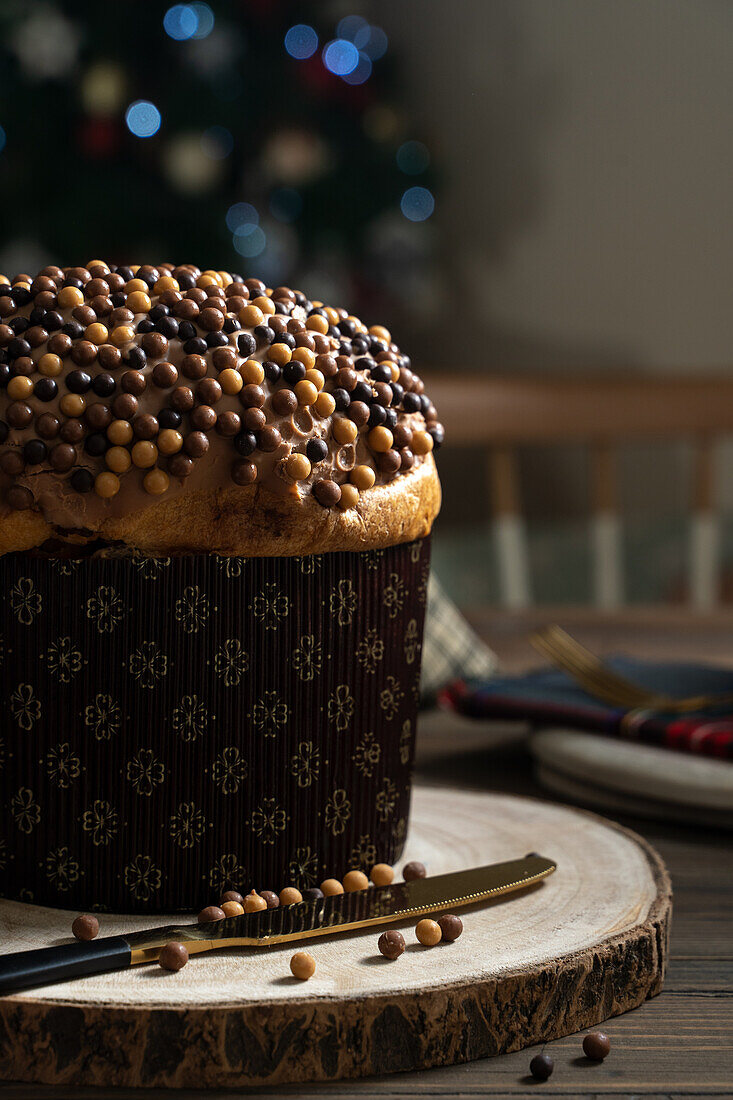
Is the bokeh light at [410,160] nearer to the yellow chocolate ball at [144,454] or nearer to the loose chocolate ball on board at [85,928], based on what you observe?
the yellow chocolate ball at [144,454]

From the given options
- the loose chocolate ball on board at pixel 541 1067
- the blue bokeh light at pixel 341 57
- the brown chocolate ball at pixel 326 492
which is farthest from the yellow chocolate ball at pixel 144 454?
the blue bokeh light at pixel 341 57

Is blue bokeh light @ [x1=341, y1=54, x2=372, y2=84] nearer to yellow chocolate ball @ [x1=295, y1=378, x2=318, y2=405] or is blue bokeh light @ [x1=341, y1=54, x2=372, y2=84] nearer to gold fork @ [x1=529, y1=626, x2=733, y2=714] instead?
gold fork @ [x1=529, y1=626, x2=733, y2=714]

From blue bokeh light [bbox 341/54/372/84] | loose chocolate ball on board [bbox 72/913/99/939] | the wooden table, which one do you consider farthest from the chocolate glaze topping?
blue bokeh light [bbox 341/54/372/84]

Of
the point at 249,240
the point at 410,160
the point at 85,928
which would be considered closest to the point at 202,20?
the point at 249,240

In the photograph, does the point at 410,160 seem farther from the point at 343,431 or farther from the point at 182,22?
the point at 343,431

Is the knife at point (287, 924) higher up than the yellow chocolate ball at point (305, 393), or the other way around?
the yellow chocolate ball at point (305, 393)

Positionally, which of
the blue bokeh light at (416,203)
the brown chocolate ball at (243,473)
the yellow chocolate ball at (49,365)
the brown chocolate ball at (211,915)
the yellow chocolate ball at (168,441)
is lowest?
the brown chocolate ball at (211,915)

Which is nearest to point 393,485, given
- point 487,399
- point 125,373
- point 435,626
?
point 125,373
